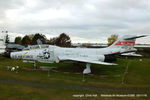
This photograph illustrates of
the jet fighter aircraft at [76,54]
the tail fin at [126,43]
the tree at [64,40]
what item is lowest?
the jet fighter aircraft at [76,54]

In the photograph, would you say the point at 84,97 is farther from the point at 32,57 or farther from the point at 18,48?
the point at 18,48

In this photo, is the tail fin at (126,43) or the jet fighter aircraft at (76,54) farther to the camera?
the tail fin at (126,43)

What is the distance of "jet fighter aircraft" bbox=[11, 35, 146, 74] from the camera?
47.1 feet

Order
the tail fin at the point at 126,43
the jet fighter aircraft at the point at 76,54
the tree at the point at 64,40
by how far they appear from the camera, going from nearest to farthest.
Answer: the jet fighter aircraft at the point at 76,54 < the tail fin at the point at 126,43 < the tree at the point at 64,40

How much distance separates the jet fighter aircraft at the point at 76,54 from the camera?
14352 mm

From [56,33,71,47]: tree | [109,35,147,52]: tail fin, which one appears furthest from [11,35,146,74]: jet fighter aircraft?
[56,33,71,47]: tree

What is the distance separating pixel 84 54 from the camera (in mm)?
15672

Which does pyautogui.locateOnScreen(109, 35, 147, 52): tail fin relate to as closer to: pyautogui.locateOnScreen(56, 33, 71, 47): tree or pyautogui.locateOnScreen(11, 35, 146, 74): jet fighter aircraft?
pyautogui.locateOnScreen(11, 35, 146, 74): jet fighter aircraft

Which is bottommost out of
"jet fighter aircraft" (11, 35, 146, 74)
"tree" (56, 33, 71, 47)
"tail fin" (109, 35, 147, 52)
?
"jet fighter aircraft" (11, 35, 146, 74)

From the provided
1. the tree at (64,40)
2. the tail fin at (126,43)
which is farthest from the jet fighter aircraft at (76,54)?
the tree at (64,40)

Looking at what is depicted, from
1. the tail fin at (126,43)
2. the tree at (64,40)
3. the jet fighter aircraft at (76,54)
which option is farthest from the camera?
the tree at (64,40)

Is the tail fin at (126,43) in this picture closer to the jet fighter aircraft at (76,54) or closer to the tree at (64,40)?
the jet fighter aircraft at (76,54)

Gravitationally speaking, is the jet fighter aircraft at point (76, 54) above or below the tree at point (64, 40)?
below

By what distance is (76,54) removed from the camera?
51.1 ft
